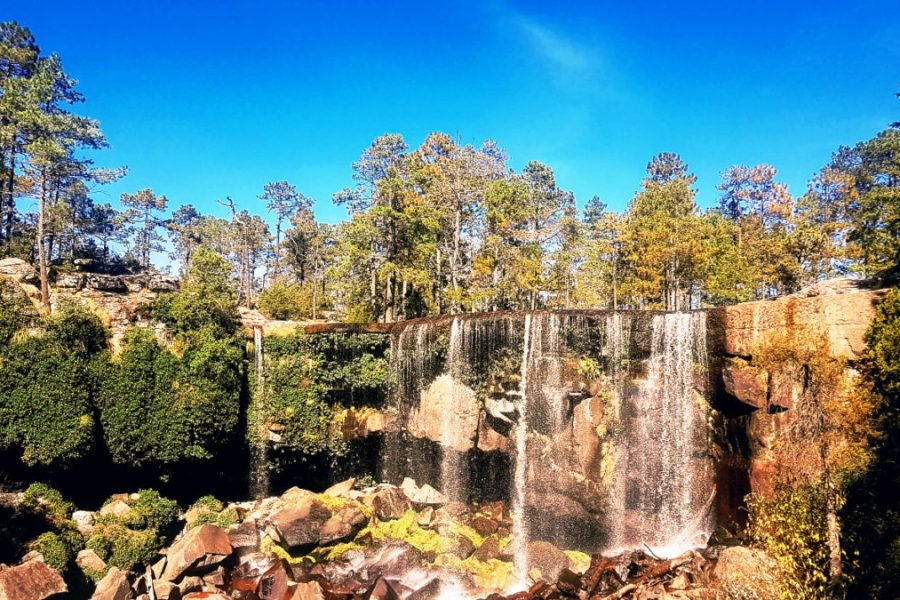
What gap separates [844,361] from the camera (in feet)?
52.5

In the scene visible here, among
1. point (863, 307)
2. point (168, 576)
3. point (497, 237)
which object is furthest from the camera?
point (497, 237)

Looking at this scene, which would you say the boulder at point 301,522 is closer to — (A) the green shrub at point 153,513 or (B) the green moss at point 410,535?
(B) the green moss at point 410,535

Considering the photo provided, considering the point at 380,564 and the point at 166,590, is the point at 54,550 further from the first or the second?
the point at 380,564

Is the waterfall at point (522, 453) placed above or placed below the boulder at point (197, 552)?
above

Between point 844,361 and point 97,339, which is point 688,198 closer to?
point 844,361

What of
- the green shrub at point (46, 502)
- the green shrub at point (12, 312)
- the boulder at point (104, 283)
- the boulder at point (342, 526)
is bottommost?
the boulder at point (342, 526)

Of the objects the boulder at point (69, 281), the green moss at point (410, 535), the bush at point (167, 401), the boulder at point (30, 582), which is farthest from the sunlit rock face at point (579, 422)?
the boulder at point (69, 281)

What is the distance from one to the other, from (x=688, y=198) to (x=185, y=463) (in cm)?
4538

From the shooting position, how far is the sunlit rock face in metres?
19.3

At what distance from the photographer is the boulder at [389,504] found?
73.1ft

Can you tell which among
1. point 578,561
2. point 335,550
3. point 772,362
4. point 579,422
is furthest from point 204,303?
point 772,362

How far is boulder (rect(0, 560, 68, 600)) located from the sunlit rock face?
14.9 meters

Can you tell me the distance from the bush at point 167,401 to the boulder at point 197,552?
4099mm

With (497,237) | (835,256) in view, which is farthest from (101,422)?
(835,256)
